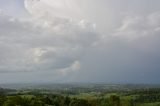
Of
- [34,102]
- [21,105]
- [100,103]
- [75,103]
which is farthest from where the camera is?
[100,103]

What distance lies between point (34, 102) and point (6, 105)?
24.4 m

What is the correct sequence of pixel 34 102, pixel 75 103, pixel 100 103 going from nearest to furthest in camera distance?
pixel 34 102
pixel 75 103
pixel 100 103

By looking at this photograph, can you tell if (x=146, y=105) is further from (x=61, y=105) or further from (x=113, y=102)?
(x=61, y=105)

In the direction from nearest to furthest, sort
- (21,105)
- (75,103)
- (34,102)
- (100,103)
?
(21,105), (34,102), (75,103), (100,103)

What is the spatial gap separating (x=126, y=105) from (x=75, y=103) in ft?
111

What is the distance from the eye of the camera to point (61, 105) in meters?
163

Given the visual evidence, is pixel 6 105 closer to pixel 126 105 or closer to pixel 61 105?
pixel 61 105

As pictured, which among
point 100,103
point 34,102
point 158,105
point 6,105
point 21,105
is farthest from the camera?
point 158,105

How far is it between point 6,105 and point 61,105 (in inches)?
2072

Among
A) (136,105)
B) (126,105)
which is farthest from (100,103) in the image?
(136,105)

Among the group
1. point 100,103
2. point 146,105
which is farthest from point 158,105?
point 100,103

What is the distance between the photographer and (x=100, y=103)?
174 m

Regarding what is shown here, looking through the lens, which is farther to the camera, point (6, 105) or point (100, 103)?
point (100, 103)

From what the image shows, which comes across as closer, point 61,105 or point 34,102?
point 34,102
